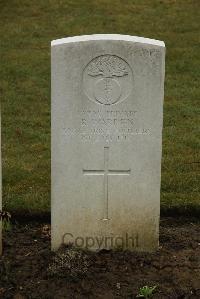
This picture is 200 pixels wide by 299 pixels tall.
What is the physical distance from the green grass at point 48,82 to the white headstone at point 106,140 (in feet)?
3.23

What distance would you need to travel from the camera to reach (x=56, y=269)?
15.5 ft

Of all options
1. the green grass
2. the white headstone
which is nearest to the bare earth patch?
the white headstone

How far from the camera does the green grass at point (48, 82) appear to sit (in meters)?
6.57

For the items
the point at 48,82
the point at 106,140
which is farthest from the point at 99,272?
the point at 48,82

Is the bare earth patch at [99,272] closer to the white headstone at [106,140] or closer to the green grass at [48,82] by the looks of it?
the white headstone at [106,140]

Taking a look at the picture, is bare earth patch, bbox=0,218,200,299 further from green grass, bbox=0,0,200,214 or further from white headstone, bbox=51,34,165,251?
green grass, bbox=0,0,200,214

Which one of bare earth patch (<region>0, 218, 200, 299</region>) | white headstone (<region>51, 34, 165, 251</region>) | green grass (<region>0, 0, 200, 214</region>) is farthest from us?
green grass (<region>0, 0, 200, 214</region>)

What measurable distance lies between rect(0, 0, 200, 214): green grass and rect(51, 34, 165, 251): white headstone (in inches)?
38.8

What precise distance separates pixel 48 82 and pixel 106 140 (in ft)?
21.3

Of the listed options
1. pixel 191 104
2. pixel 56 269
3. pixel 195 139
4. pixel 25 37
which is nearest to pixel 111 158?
pixel 56 269

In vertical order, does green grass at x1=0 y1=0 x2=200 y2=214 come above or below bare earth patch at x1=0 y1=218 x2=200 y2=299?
above

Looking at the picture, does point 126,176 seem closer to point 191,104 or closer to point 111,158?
point 111,158

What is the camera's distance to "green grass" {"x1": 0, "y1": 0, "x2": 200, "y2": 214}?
657cm

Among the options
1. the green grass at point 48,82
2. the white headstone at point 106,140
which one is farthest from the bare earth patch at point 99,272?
the green grass at point 48,82
